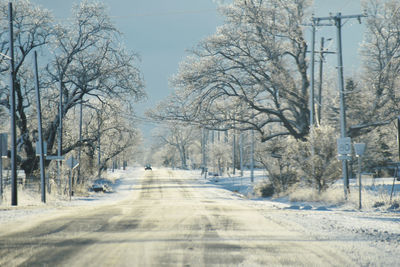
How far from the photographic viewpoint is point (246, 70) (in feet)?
106

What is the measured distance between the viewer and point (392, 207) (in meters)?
17.9

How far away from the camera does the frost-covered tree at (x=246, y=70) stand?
31.6 metres

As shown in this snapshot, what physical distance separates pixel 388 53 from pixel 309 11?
21.6 ft

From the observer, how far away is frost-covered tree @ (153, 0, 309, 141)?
104 feet

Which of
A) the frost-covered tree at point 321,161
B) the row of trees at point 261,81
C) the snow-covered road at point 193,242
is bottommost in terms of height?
the snow-covered road at point 193,242

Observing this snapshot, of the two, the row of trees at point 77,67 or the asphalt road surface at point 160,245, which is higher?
the row of trees at point 77,67

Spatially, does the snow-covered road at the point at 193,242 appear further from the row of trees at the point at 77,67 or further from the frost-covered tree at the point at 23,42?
the row of trees at the point at 77,67

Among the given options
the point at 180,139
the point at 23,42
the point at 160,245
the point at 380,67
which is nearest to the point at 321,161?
the point at 380,67

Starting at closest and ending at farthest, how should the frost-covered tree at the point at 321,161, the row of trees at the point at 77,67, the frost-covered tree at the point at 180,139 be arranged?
1. the frost-covered tree at the point at 321,161
2. the row of trees at the point at 77,67
3. the frost-covered tree at the point at 180,139

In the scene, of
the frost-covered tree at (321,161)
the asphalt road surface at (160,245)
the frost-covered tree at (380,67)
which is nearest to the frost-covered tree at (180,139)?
the frost-covered tree at (380,67)

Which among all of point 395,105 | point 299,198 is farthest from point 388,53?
point 299,198

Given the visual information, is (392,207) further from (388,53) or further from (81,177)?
(81,177)

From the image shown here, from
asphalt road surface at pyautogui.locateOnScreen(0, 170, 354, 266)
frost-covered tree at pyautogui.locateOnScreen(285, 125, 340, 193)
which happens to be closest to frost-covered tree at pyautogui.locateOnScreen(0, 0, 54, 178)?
frost-covered tree at pyautogui.locateOnScreen(285, 125, 340, 193)

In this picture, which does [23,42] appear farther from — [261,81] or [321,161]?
[321,161]
